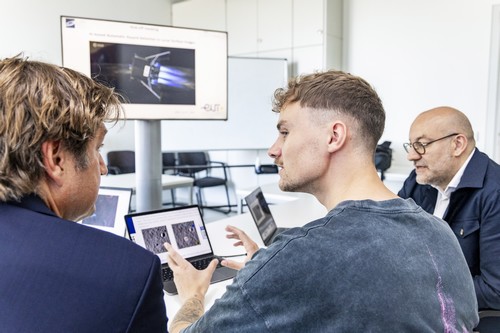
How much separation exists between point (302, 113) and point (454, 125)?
0.94 m

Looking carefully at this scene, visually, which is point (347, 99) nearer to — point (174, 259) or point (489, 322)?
point (174, 259)

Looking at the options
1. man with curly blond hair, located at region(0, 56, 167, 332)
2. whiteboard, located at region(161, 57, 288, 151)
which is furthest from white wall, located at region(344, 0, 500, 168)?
man with curly blond hair, located at region(0, 56, 167, 332)

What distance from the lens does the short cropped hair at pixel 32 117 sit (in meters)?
0.67

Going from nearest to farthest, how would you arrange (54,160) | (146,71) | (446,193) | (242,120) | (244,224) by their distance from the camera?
(54,160)
(446,193)
(146,71)
(244,224)
(242,120)

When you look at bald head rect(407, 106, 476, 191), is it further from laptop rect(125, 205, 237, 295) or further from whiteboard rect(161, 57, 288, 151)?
whiteboard rect(161, 57, 288, 151)

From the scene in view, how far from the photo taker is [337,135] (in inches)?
39.3

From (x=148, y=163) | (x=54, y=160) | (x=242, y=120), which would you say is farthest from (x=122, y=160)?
(x=54, y=160)

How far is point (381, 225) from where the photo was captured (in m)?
0.77

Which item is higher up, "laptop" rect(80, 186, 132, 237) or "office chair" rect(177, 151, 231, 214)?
"laptop" rect(80, 186, 132, 237)

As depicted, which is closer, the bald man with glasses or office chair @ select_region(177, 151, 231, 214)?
the bald man with glasses

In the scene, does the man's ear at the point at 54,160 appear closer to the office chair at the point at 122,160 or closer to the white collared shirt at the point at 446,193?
the white collared shirt at the point at 446,193

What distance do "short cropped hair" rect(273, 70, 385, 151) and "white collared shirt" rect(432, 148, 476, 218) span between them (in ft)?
2.49

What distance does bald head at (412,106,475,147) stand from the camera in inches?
66.1

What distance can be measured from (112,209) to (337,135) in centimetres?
114
